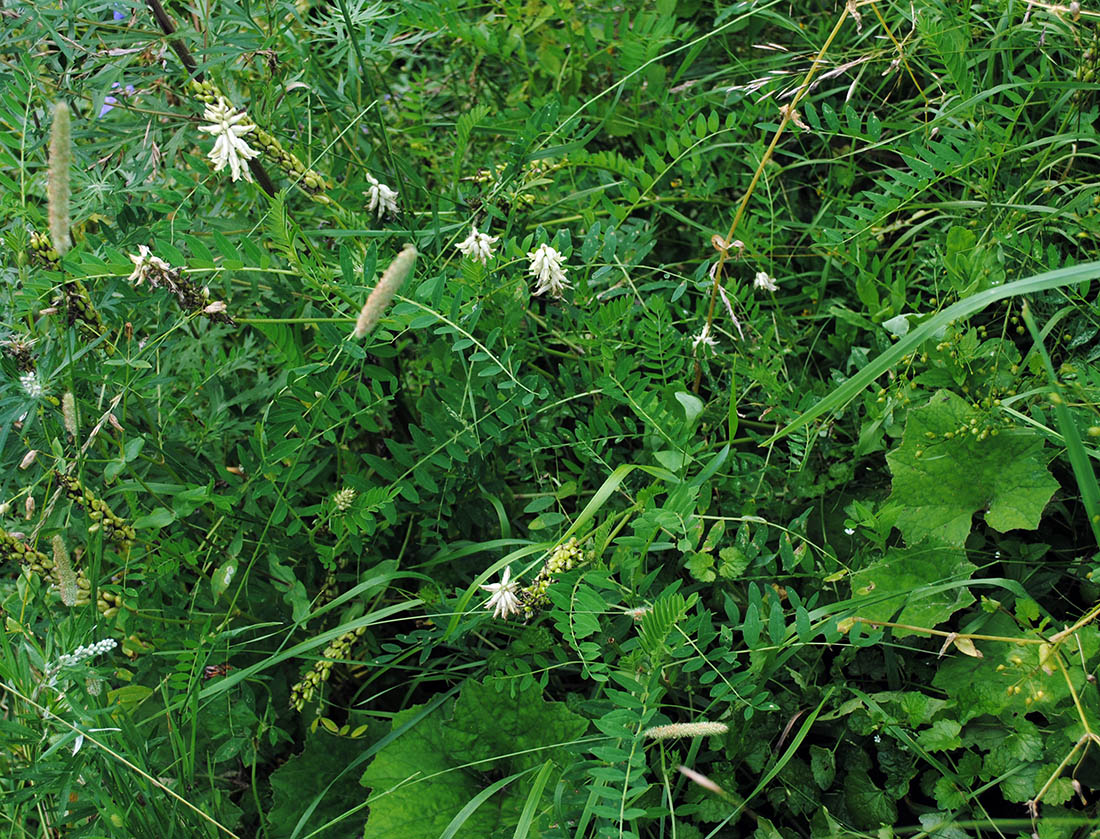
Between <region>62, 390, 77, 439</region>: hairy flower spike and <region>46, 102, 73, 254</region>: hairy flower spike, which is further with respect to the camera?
<region>62, 390, 77, 439</region>: hairy flower spike

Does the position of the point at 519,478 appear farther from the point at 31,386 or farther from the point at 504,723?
the point at 31,386

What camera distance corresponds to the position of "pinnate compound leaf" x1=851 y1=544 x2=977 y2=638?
1.33 meters

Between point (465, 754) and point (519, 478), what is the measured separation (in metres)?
0.51

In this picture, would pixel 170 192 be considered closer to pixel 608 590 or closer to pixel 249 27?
pixel 249 27

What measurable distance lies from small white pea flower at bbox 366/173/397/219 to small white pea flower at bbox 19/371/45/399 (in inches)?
23.5

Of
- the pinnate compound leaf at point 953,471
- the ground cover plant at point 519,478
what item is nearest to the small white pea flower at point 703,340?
the ground cover plant at point 519,478

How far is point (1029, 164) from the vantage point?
1.75m

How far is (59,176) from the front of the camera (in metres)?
1.10

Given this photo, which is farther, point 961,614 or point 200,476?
point 200,476

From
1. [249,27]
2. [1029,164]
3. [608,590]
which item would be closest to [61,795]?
[608,590]

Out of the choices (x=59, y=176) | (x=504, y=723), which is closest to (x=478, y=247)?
(x=59, y=176)

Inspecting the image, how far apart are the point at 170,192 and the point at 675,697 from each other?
1.21m

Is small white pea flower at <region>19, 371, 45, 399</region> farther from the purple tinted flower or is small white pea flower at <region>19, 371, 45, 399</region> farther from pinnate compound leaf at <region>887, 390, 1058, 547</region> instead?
pinnate compound leaf at <region>887, 390, 1058, 547</region>

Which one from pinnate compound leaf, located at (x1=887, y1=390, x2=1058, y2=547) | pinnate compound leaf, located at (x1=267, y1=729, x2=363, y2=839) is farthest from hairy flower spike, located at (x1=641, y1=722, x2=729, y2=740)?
pinnate compound leaf, located at (x1=267, y1=729, x2=363, y2=839)
